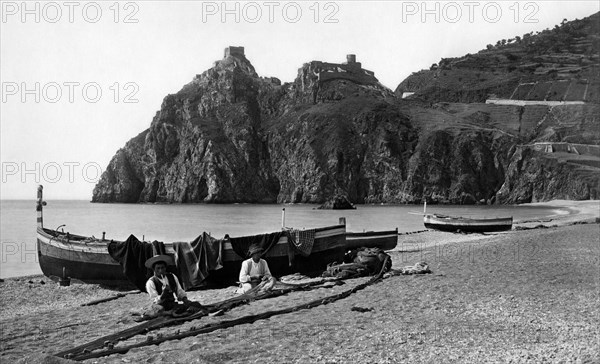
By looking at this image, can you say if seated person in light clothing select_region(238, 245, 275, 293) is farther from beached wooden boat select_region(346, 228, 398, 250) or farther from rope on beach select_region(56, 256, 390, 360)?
beached wooden boat select_region(346, 228, 398, 250)

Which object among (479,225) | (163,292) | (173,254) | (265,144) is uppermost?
(265,144)

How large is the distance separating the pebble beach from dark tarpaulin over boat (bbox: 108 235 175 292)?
0.61 meters

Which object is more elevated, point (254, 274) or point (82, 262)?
point (254, 274)

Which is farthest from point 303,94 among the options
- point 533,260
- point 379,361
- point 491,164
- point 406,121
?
point 379,361

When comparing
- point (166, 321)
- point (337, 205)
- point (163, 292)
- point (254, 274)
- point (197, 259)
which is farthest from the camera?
point (337, 205)

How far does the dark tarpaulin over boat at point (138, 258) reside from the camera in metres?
16.7

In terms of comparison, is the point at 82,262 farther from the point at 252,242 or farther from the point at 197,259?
the point at 252,242

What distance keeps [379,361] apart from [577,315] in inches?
216

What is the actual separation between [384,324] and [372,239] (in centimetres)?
1461

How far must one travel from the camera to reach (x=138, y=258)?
17.0 meters

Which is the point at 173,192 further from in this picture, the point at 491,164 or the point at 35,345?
the point at 35,345

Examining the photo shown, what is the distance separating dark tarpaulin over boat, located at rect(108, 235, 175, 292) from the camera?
16734mm

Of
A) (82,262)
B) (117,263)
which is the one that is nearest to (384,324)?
(117,263)

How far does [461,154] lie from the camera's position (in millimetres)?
151125
